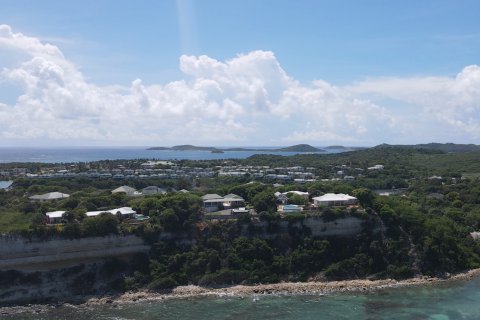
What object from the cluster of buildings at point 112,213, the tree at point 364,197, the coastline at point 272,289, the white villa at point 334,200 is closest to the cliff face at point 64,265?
the coastline at point 272,289

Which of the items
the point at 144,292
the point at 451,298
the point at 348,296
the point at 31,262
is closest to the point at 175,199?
the point at 144,292

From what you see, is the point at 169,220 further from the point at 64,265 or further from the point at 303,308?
the point at 303,308

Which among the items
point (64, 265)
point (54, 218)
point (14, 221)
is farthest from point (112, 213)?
point (14, 221)

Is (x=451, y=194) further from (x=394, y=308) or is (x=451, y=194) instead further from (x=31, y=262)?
(x=31, y=262)

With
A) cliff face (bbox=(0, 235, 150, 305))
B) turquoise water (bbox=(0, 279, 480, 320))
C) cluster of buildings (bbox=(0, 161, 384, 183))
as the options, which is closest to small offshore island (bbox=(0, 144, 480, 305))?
cliff face (bbox=(0, 235, 150, 305))

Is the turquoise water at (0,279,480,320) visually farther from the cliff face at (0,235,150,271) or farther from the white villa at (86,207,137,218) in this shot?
the white villa at (86,207,137,218)

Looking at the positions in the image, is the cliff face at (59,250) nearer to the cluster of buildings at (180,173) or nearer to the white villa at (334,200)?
the white villa at (334,200)
